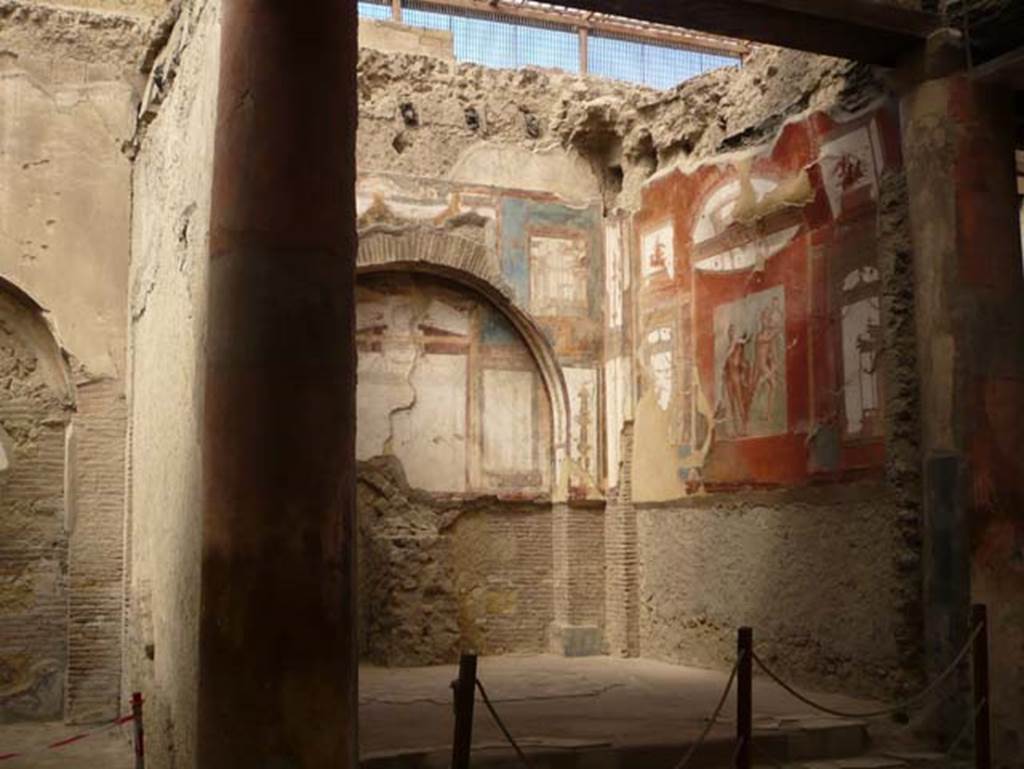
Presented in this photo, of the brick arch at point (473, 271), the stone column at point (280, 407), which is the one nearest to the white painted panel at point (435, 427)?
the brick arch at point (473, 271)

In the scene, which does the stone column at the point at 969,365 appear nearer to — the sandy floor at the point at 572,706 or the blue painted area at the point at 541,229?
the sandy floor at the point at 572,706

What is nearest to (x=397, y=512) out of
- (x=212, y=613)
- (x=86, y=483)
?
(x=86, y=483)

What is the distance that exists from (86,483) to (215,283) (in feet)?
17.2

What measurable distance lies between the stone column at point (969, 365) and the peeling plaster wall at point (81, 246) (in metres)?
5.63

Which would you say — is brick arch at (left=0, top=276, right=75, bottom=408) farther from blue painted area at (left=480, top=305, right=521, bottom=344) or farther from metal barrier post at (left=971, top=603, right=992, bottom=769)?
metal barrier post at (left=971, top=603, right=992, bottom=769)

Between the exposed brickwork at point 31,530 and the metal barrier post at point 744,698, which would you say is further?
the exposed brickwork at point 31,530


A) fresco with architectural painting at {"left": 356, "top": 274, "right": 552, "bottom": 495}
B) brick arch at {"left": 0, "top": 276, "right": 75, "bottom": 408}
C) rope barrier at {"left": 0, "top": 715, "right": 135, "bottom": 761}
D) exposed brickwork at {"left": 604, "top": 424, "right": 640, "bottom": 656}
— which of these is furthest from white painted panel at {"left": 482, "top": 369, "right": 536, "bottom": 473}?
rope barrier at {"left": 0, "top": 715, "right": 135, "bottom": 761}

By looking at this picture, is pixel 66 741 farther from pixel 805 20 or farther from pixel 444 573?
pixel 805 20

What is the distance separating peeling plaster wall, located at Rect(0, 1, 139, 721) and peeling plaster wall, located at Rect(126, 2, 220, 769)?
906 mm

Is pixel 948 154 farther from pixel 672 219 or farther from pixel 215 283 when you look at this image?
pixel 215 283

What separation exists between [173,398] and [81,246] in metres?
3.58

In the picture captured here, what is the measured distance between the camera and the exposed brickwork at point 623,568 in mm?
10070

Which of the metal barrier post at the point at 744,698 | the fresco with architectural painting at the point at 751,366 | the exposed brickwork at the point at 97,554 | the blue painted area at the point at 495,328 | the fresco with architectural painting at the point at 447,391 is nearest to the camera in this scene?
the metal barrier post at the point at 744,698

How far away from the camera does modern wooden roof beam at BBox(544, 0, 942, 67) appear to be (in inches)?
265
